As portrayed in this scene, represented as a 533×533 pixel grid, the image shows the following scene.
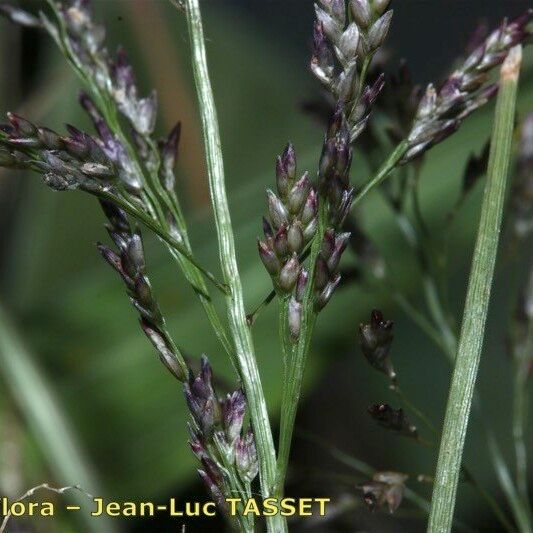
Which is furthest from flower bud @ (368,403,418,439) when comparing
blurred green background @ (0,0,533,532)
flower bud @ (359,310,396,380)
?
blurred green background @ (0,0,533,532)

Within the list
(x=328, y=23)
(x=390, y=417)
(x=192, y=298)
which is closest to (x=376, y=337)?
(x=390, y=417)

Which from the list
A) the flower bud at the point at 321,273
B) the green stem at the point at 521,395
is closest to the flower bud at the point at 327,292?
the flower bud at the point at 321,273

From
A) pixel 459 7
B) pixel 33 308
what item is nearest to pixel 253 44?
pixel 459 7

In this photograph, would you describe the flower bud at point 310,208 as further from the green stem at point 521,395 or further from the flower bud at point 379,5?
the green stem at point 521,395

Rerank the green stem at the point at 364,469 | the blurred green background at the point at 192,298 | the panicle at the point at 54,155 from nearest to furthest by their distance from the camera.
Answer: the panicle at the point at 54,155
the green stem at the point at 364,469
the blurred green background at the point at 192,298

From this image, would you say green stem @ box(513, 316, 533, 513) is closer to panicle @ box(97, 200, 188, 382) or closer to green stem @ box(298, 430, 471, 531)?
green stem @ box(298, 430, 471, 531)

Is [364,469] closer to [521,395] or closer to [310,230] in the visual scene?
[521,395]
